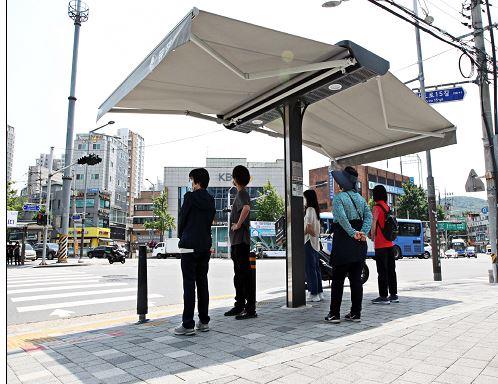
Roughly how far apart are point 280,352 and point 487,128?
980 centimetres

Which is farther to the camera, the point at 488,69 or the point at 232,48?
the point at 488,69

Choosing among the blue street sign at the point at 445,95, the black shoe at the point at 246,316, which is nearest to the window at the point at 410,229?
the blue street sign at the point at 445,95

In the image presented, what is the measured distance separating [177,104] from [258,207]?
42219 mm

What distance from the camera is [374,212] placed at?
671 cm

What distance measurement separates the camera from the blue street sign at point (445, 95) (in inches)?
449

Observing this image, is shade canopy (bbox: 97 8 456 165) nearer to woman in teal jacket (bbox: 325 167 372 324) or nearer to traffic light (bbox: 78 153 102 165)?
woman in teal jacket (bbox: 325 167 372 324)

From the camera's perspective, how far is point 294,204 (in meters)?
6.16

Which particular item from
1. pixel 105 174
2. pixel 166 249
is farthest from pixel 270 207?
pixel 105 174

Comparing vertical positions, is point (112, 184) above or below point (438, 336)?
above

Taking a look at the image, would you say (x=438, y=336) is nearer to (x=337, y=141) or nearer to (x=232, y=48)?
(x=232, y=48)

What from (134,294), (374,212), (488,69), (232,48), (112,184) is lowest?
(134,294)

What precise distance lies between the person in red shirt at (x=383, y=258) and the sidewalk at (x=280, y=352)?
1.00 meters
